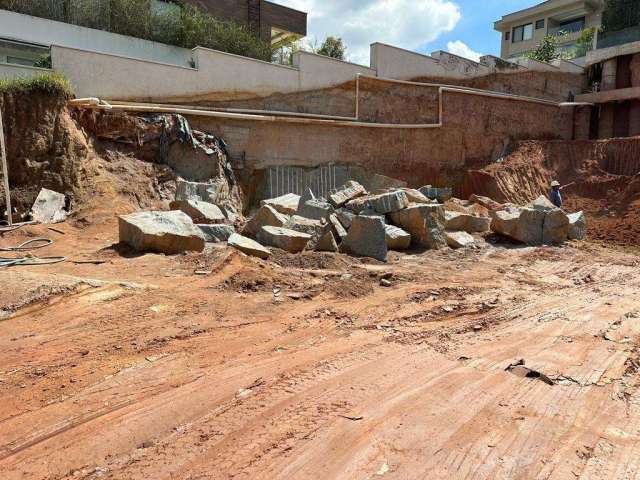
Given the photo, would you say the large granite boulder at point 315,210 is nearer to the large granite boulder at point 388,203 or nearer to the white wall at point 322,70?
the large granite boulder at point 388,203

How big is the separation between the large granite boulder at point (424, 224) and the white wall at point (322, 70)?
682 cm

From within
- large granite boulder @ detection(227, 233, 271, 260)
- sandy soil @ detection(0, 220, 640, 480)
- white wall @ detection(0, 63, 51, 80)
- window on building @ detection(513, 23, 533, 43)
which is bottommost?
sandy soil @ detection(0, 220, 640, 480)

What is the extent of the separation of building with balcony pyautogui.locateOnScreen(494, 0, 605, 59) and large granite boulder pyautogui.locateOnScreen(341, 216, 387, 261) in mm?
33349

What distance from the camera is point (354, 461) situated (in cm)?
265

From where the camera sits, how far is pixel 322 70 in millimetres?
15086

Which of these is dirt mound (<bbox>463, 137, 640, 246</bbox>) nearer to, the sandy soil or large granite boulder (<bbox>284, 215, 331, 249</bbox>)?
large granite boulder (<bbox>284, 215, 331, 249</bbox>)

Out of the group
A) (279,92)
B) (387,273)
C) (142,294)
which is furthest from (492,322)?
(279,92)

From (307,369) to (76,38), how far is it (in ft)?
51.5

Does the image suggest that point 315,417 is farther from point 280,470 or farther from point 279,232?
point 279,232

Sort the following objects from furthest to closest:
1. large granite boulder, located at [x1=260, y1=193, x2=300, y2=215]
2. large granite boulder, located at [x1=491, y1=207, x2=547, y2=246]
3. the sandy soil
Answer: large granite boulder, located at [x1=491, y1=207, x2=547, y2=246] < large granite boulder, located at [x1=260, y1=193, x2=300, y2=215] < the sandy soil

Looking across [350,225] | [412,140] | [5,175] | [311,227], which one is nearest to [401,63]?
[412,140]

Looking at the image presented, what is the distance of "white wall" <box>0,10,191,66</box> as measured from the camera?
14.4m

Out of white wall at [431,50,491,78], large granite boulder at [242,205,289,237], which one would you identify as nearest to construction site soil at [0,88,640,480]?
large granite boulder at [242,205,289,237]

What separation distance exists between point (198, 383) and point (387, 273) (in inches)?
168
